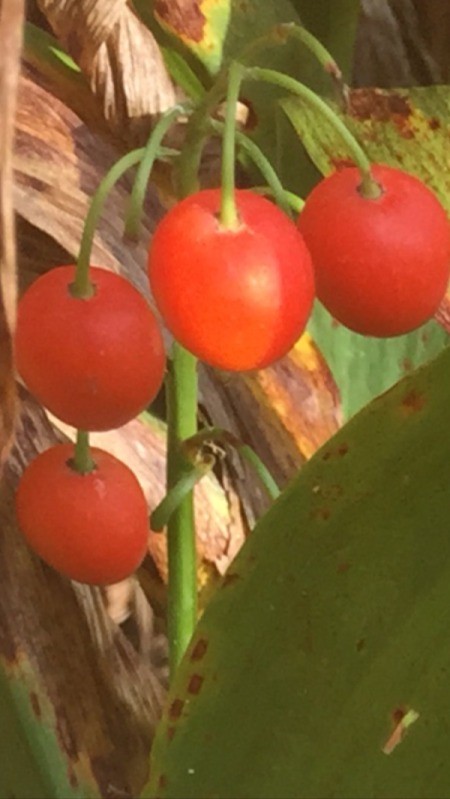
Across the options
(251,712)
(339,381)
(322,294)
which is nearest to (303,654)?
(251,712)

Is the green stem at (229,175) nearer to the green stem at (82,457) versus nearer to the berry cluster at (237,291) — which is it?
the berry cluster at (237,291)

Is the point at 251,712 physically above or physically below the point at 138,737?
above

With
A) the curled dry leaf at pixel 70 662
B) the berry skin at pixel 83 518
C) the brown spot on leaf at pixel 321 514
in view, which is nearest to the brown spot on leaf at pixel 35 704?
the curled dry leaf at pixel 70 662

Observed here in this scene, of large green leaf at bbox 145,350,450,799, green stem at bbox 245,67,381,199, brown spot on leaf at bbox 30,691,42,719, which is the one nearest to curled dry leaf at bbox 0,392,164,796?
brown spot on leaf at bbox 30,691,42,719

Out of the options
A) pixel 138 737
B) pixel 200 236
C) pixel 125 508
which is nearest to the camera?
pixel 200 236

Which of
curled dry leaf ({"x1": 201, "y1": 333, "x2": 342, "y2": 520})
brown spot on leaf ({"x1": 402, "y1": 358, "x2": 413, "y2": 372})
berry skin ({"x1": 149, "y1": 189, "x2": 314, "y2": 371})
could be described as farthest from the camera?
brown spot on leaf ({"x1": 402, "y1": 358, "x2": 413, "y2": 372})

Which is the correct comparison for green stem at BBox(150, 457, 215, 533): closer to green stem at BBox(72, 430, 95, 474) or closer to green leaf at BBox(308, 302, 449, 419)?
green stem at BBox(72, 430, 95, 474)

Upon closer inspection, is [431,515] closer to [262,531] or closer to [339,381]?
[262,531]
